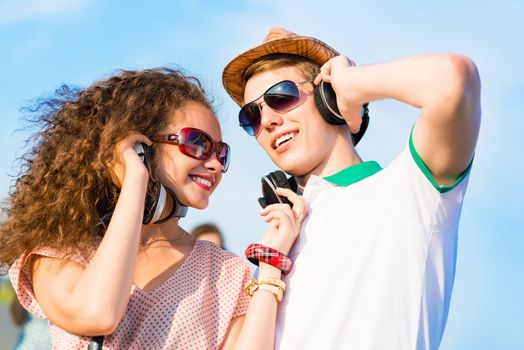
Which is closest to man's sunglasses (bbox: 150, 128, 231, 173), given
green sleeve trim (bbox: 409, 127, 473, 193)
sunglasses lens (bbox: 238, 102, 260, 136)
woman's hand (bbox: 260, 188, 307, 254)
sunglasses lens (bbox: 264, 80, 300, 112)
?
sunglasses lens (bbox: 238, 102, 260, 136)

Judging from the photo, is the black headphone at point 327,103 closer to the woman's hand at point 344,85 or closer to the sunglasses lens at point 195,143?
the woman's hand at point 344,85

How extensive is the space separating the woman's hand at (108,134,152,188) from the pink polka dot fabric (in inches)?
16.5

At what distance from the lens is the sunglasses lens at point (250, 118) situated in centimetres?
380

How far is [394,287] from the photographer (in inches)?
113

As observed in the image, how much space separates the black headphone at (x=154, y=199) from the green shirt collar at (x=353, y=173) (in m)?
0.70

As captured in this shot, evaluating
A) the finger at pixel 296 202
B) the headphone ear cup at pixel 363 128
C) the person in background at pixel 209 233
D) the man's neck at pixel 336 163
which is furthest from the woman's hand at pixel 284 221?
the person in background at pixel 209 233

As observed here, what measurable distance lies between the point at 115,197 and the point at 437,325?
61.1 inches

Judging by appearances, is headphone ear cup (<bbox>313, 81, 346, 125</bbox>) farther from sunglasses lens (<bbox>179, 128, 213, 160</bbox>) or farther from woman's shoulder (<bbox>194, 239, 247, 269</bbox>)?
woman's shoulder (<bbox>194, 239, 247, 269</bbox>)

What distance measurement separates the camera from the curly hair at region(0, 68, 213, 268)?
3.46 metres

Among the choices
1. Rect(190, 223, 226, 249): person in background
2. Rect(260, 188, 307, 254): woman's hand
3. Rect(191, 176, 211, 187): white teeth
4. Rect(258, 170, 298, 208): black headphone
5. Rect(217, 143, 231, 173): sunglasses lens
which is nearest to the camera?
Rect(260, 188, 307, 254): woman's hand

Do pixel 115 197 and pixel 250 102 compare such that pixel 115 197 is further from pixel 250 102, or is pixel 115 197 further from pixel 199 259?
pixel 250 102


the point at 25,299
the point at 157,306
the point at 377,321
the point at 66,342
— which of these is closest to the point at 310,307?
the point at 377,321

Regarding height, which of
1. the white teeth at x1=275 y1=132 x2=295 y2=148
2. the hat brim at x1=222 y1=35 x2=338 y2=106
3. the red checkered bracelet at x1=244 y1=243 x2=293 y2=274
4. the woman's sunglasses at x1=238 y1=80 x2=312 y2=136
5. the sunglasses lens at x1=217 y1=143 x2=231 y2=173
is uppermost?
the hat brim at x1=222 y1=35 x2=338 y2=106

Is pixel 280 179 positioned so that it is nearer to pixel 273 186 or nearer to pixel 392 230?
pixel 273 186
